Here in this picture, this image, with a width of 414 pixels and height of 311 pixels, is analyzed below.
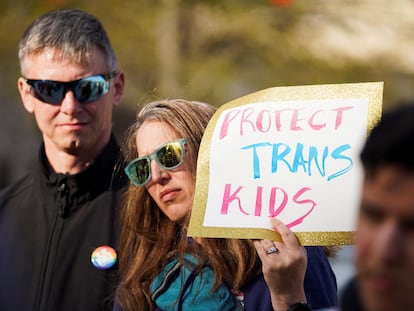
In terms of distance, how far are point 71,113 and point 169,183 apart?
1.01 m

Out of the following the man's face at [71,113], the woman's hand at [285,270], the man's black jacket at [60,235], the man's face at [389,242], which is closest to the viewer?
the man's face at [389,242]

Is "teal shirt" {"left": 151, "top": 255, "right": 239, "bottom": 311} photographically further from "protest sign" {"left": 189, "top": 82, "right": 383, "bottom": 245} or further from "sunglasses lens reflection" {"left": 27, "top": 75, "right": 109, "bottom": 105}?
"sunglasses lens reflection" {"left": 27, "top": 75, "right": 109, "bottom": 105}

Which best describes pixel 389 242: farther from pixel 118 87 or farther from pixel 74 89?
pixel 118 87

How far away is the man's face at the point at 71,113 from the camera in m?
4.64

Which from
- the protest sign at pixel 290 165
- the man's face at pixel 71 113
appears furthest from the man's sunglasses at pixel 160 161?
the man's face at pixel 71 113

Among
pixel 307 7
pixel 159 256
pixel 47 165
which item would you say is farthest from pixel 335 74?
pixel 159 256

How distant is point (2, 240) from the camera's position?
4723 millimetres

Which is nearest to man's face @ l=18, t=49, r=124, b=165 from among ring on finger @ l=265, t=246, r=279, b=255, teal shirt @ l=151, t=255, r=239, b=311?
teal shirt @ l=151, t=255, r=239, b=311

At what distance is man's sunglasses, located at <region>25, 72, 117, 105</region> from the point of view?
4648mm

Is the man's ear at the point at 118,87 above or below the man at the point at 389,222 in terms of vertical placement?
above

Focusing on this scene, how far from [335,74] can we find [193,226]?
1111 cm

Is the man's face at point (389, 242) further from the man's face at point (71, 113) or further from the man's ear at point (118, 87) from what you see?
the man's ear at point (118, 87)

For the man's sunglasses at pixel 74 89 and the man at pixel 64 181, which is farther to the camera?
the man's sunglasses at pixel 74 89

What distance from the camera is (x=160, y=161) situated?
12.3ft
